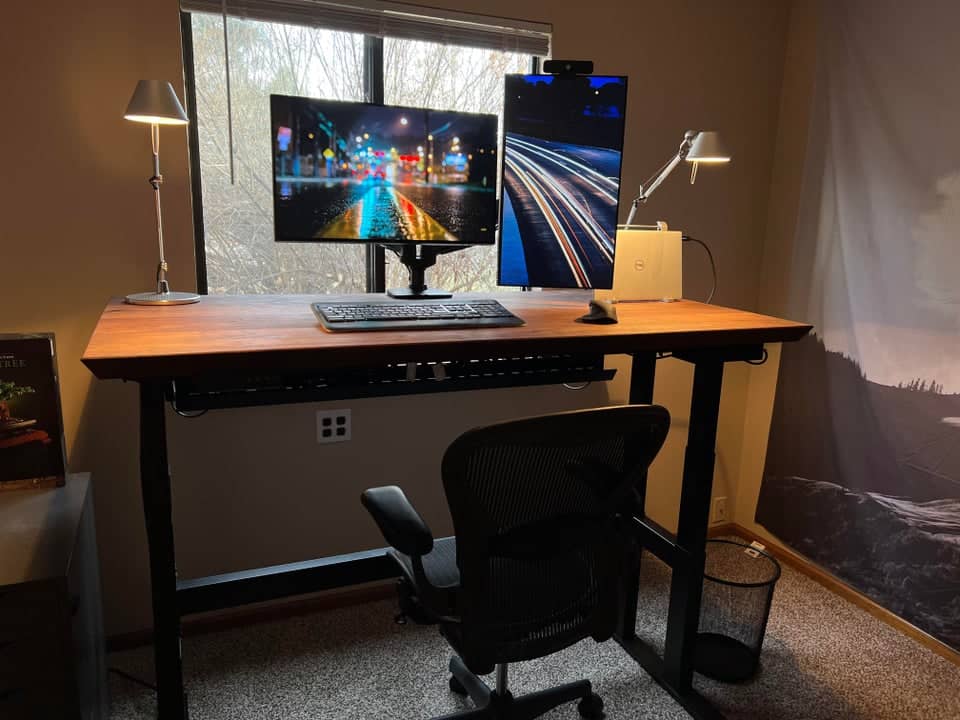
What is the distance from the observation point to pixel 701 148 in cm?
198

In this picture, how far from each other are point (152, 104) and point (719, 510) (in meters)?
2.52

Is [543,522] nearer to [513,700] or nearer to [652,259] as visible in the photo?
[513,700]

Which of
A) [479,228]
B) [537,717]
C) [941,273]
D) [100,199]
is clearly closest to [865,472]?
[941,273]

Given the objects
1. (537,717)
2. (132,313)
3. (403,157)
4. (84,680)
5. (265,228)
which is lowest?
(537,717)

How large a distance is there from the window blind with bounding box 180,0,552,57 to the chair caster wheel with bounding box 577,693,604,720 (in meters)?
1.90

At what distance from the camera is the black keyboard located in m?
1.46

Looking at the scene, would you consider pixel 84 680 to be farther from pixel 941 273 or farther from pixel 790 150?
pixel 790 150

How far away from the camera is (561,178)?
70.7 inches

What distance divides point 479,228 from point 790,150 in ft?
4.89

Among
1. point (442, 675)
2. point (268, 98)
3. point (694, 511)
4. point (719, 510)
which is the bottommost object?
point (442, 675)

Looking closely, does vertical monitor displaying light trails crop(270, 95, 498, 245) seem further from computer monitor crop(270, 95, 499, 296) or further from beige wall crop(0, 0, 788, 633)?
beige wall crop(0, 0, 788, 633)

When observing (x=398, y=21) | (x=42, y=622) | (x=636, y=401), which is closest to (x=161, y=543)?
(x=42, y=622)

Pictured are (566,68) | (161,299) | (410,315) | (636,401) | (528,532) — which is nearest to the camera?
(528,532)

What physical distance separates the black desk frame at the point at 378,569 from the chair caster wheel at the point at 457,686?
44cm
